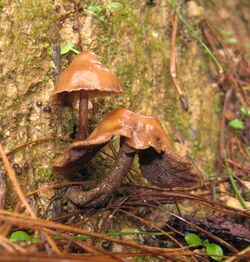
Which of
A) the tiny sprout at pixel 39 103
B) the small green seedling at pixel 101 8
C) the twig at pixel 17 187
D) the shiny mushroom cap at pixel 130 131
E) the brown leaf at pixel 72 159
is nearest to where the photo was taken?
the twig at pixel 17 187

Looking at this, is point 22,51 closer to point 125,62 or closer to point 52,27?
point 52,27

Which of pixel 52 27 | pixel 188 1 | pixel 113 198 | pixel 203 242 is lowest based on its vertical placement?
pixel 203 242

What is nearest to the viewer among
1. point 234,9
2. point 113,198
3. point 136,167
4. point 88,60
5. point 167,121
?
point 88,60

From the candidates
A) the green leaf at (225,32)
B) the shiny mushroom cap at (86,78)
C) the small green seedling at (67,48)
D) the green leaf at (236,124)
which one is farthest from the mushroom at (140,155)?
the green leaf at (225,32)

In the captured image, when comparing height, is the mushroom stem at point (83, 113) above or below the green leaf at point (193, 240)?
above

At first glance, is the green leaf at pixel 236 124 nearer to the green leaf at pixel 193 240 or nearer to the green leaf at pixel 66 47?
the green leaf at pixel 193 240

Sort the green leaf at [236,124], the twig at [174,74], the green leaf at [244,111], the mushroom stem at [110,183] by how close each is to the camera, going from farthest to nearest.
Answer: the green leaf at [244,111] → the green leaf at [236,124] → the twig at [174,74] → the mushroom stem at [110,183]

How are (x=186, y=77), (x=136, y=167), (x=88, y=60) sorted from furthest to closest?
1. (x=186, y=77)
2. (x=136, y=167)
3. (x=88, y=60)

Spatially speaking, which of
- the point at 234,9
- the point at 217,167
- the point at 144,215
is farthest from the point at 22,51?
the point at 234,9
